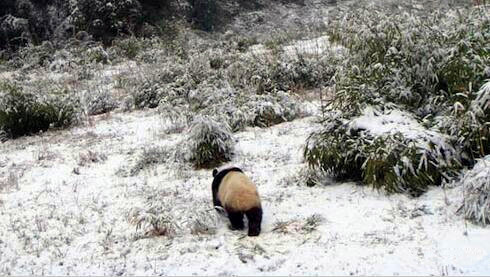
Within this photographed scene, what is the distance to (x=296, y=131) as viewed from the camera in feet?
25.7

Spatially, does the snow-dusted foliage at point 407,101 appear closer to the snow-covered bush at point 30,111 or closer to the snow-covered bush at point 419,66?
the snow-covered bush at point 419,66

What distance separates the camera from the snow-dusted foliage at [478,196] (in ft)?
14.9

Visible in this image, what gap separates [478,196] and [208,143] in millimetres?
3314

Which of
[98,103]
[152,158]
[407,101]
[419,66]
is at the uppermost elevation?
[419,66]

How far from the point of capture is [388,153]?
5270 millimetres

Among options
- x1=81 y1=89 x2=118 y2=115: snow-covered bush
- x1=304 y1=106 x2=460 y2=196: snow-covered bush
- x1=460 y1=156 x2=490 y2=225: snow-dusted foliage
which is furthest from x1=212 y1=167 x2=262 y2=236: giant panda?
x1=81 y1=89 x2=118 y2=115: snow-covered bush

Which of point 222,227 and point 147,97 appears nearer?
point 222,227

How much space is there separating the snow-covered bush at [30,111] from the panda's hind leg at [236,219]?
18.2 ft

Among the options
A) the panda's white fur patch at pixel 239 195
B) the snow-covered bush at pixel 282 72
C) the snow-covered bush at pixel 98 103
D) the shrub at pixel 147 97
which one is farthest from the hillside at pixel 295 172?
the snow-covered bush at pixel 98 103

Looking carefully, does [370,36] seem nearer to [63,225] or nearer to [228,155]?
[228,155]

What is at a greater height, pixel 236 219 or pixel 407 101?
pixel 407 101

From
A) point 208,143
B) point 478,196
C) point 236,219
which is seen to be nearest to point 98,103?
point 208,143

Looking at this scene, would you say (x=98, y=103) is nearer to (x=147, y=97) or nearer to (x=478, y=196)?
(x=147, y=97)

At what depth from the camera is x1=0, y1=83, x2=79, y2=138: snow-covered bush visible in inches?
364
